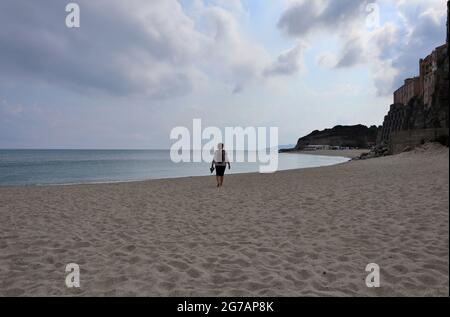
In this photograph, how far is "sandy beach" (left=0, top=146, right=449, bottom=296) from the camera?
3605 mm

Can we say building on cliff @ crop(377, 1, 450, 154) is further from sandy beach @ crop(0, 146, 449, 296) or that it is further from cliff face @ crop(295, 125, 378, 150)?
cliff face @ crop(295, 125, 378, 150)

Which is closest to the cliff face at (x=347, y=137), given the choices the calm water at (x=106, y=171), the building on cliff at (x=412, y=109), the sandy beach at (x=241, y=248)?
the building on cliff at (x=412, y=109)

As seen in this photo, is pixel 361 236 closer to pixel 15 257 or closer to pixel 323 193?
pixel 323 193

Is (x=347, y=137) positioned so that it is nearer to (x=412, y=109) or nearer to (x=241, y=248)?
(x=412, y=109)

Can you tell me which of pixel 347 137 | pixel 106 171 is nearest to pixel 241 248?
pixel 106 171

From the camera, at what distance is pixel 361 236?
5.35 metres

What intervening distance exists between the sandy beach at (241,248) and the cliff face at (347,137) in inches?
5679

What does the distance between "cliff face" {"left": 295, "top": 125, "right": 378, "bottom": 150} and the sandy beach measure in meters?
144

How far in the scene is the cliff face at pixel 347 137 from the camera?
475ft

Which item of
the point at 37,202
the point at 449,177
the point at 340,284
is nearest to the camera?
the point at 449,177

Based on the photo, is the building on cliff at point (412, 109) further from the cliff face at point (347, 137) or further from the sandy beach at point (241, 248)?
the cliff face at point (347, 137)

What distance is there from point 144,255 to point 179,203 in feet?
17.8

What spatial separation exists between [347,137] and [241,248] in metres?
160

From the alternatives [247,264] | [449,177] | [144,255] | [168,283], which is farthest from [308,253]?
[449,177]
